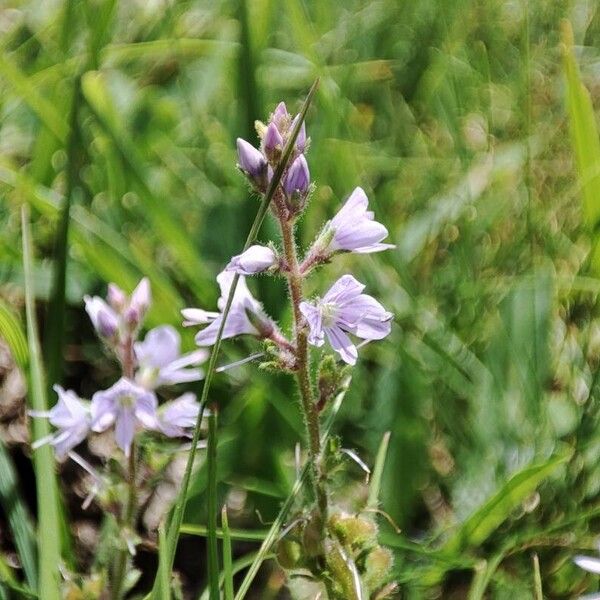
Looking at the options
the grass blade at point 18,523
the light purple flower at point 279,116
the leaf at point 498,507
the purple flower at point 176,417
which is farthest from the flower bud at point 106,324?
the leaf at point 498,507

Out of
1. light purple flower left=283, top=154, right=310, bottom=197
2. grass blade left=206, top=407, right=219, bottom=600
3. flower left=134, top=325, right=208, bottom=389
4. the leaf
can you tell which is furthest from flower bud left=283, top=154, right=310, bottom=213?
the leaf

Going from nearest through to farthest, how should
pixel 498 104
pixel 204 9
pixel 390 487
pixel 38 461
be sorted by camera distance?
pixel 38 461 < pixel 390 487 < pixel 498 104 < pixel 204 9

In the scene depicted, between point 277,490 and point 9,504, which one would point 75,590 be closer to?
point 9,504

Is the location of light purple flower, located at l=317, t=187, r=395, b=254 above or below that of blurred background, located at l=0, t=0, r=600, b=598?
above

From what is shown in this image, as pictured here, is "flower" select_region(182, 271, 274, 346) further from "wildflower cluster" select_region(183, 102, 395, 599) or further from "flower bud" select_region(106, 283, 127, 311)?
"flower bud" select_region(106, 283, 127, 311)

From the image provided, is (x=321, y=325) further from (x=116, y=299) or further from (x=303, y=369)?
(x=116, y=299)

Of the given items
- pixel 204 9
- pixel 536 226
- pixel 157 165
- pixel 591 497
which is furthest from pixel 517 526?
pixel 204 9
